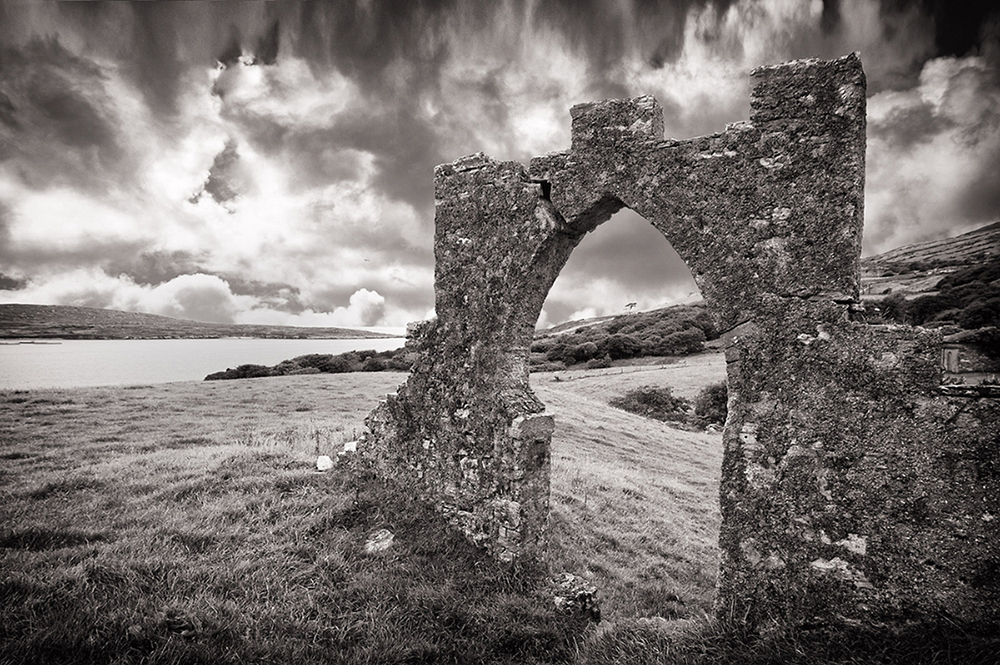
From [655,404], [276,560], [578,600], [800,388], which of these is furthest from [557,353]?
[800,388]

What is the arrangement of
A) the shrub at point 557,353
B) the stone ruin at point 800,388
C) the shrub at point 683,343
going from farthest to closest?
1. the shrub at point 557,353
2. the shrub at point 683,343
3. the stone ruin at point 800,388

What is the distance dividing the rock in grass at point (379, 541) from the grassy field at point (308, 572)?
0.29 ft

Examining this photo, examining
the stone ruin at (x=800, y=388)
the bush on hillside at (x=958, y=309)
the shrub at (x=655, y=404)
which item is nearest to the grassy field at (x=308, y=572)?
the stone ruin at (x=800, y=388)

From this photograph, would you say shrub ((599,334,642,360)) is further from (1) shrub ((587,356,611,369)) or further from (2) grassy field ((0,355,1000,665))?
(2) grassy field ((0,355,1000,665))

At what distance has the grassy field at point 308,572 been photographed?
173 inches

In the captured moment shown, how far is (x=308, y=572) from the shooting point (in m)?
5.69

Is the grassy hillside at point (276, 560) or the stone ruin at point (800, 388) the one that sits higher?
the stone ruin at point (800, 388)

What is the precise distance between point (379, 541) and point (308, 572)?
986mm

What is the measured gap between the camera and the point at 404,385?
748cm

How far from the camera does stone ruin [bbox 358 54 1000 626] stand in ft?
13.9

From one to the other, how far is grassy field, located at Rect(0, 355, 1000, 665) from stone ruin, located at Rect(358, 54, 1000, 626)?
0.49m

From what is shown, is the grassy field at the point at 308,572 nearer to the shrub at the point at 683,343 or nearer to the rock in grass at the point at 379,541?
the rock in grass at the point at 379,541

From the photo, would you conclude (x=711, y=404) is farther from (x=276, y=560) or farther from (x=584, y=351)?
(x=276, y=560)

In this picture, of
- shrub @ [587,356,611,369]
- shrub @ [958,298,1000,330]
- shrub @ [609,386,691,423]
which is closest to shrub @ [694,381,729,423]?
shrub @ [609,386,691,423]
